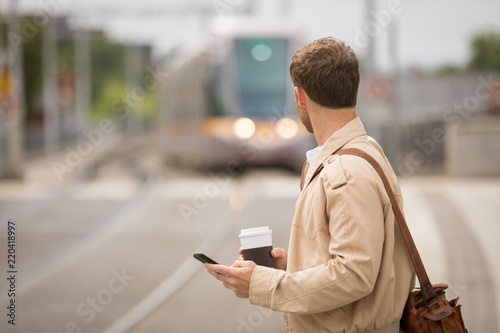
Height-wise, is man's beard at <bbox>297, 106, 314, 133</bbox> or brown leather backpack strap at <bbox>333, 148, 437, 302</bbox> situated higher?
man's beard at <bbox>297, 106, 314, 133</bbox>

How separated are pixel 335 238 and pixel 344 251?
0.04 metres

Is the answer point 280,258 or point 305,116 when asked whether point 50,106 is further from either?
point 305,116

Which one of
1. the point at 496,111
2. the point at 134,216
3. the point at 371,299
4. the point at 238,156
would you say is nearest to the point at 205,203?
the point at 134,216

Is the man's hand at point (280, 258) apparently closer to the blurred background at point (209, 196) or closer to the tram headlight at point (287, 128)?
the blurred background at point (209, 196)

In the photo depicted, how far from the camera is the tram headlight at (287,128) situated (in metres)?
22.8

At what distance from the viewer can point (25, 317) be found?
8.02m

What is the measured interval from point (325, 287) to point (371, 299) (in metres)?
0.18

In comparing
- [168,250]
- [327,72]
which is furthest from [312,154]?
[168,250]

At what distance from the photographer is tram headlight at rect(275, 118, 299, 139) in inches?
897

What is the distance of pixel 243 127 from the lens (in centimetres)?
2298

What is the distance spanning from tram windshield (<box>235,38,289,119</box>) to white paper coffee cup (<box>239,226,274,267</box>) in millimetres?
19402

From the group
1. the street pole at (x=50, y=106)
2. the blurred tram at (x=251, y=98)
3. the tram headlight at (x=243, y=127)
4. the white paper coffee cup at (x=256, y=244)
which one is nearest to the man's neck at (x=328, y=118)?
the white paper coffee cup at (x=256, y=244)

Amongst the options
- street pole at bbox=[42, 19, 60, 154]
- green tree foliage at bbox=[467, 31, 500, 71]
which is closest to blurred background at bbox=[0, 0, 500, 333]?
street pole at bbox=[42, 19, 60, 154]

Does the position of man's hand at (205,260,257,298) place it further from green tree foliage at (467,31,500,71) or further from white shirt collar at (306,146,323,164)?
green tree foliage at (467,31,500,71)
